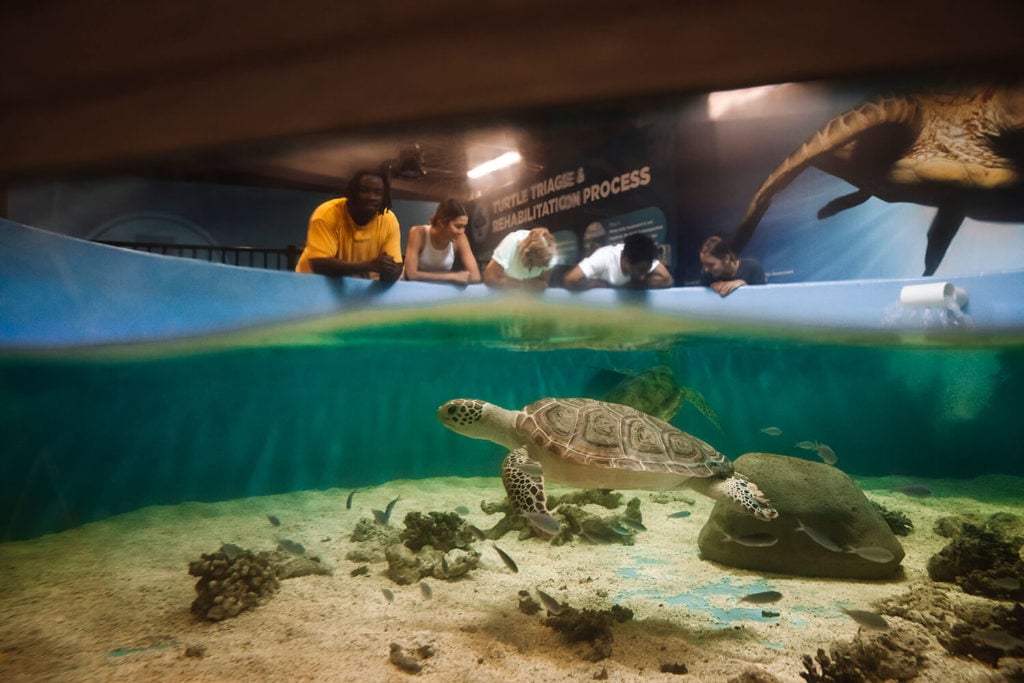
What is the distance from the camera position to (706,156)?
2.98 meters

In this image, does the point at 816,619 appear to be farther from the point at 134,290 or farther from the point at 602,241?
the point at 134,290

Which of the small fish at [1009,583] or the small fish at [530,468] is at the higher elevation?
the small fish at [530,468]

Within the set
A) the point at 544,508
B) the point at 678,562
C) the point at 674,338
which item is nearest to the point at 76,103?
the point at 544,508

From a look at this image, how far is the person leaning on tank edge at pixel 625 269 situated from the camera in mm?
3570

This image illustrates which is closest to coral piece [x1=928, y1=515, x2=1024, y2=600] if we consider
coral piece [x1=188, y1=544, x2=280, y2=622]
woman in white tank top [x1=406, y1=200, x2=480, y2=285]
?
woman in white tank top [x1=406, y1=200, x2=480, y2=285]

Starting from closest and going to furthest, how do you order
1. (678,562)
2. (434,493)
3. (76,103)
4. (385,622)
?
(76,103) < (385,622) < (678,562) < (434,493)

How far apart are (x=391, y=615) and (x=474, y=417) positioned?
1498mm

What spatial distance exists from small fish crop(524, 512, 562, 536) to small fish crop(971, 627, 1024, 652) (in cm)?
222

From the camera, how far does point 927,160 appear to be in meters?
3.87

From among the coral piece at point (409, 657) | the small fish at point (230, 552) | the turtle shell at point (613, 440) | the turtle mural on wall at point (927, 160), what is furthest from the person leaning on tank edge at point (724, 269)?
the small fish at point (230, 552)

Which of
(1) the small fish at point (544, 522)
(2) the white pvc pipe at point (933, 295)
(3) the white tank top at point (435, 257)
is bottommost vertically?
(1) the small fish at point (544, 522)

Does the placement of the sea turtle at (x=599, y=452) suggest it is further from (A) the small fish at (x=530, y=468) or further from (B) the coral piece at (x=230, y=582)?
(B) the coral piece at (x=230, y=582)

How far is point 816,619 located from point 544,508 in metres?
1.82

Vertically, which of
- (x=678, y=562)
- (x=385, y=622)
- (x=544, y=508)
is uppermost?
(x=544, y=508)
